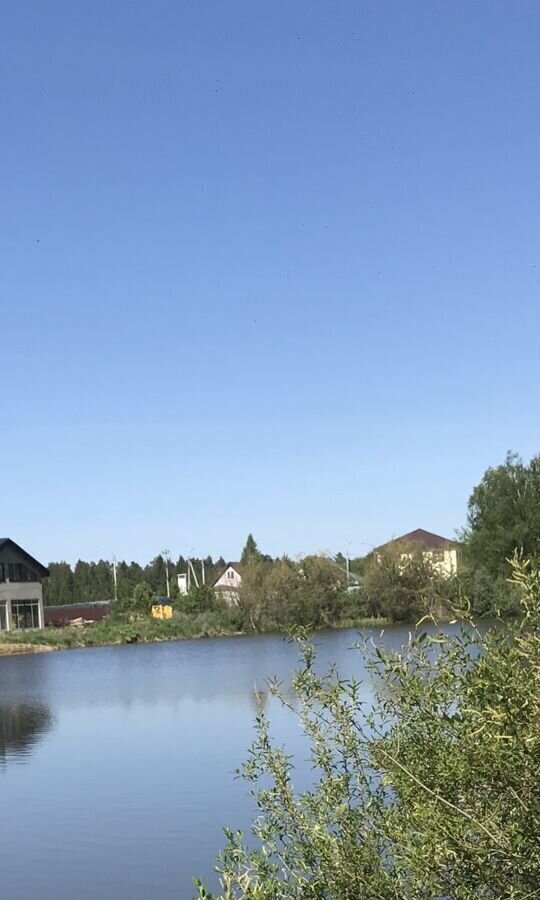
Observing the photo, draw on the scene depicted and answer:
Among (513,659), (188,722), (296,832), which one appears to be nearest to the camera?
(513,659)

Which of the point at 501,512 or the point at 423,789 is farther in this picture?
the point at 501,512

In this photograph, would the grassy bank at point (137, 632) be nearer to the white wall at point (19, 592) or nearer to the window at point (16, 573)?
the white wall at point (19, 592)

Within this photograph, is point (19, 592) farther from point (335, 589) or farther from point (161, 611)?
point (335, 589)

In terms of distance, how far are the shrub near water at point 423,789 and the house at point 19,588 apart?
49.4 m

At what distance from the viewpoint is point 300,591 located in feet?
163

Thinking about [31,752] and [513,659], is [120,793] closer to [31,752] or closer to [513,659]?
[31,752]

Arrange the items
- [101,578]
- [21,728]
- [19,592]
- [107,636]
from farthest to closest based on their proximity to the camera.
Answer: [101,578] < [19,592] < [107,636] < [21,728]

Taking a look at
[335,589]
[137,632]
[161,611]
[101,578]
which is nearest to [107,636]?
[137,632]

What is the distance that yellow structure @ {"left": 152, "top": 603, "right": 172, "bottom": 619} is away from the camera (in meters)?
55.4

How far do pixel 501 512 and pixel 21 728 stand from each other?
123 ft

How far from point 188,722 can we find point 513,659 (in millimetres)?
16914

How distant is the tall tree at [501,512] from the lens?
52.2m

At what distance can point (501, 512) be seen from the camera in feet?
177

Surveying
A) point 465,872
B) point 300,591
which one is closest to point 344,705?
point 465,872
